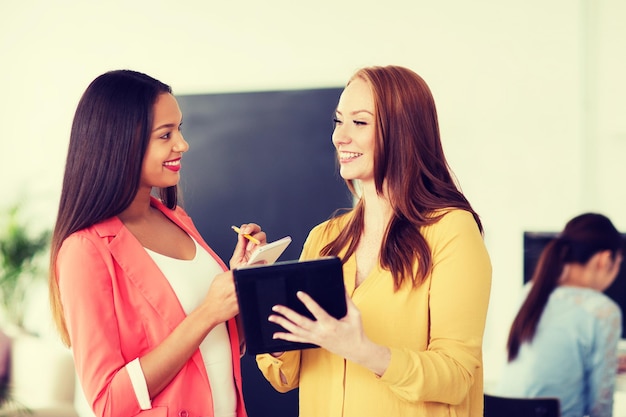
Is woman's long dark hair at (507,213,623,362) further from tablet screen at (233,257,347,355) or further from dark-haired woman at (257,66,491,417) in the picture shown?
tablet screen at (233,257,347,355)

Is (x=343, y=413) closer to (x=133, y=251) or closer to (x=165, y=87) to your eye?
(x=133, y=251)

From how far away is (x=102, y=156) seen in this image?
64.1 inches

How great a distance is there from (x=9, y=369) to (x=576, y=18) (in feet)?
11.7

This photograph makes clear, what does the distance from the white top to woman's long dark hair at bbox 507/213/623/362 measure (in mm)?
1945

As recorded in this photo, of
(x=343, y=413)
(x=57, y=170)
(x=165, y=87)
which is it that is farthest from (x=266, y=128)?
(x=343, y=413)

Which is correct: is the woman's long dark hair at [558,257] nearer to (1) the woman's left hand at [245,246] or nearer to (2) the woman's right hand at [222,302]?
(1) the woman's left hand at [245,246]

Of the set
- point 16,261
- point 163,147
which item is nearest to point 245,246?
point 163,147

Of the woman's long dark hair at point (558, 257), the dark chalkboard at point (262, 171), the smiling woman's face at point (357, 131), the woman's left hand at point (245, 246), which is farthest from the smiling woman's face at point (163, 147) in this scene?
the woman's long dark hair at point (558, 257)

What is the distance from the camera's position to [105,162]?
1629mm

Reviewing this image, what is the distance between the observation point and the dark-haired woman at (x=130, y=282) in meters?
1.56

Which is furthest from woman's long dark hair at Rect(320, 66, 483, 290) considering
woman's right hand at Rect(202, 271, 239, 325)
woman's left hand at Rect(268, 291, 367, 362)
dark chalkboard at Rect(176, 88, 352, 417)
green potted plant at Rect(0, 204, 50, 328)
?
green potted plant at Rect(0, 204, 50, 328)

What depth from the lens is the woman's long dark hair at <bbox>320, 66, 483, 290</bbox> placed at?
5.59 feet

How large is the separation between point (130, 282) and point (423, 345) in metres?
0.68

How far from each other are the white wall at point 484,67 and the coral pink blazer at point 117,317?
91.9 inches
